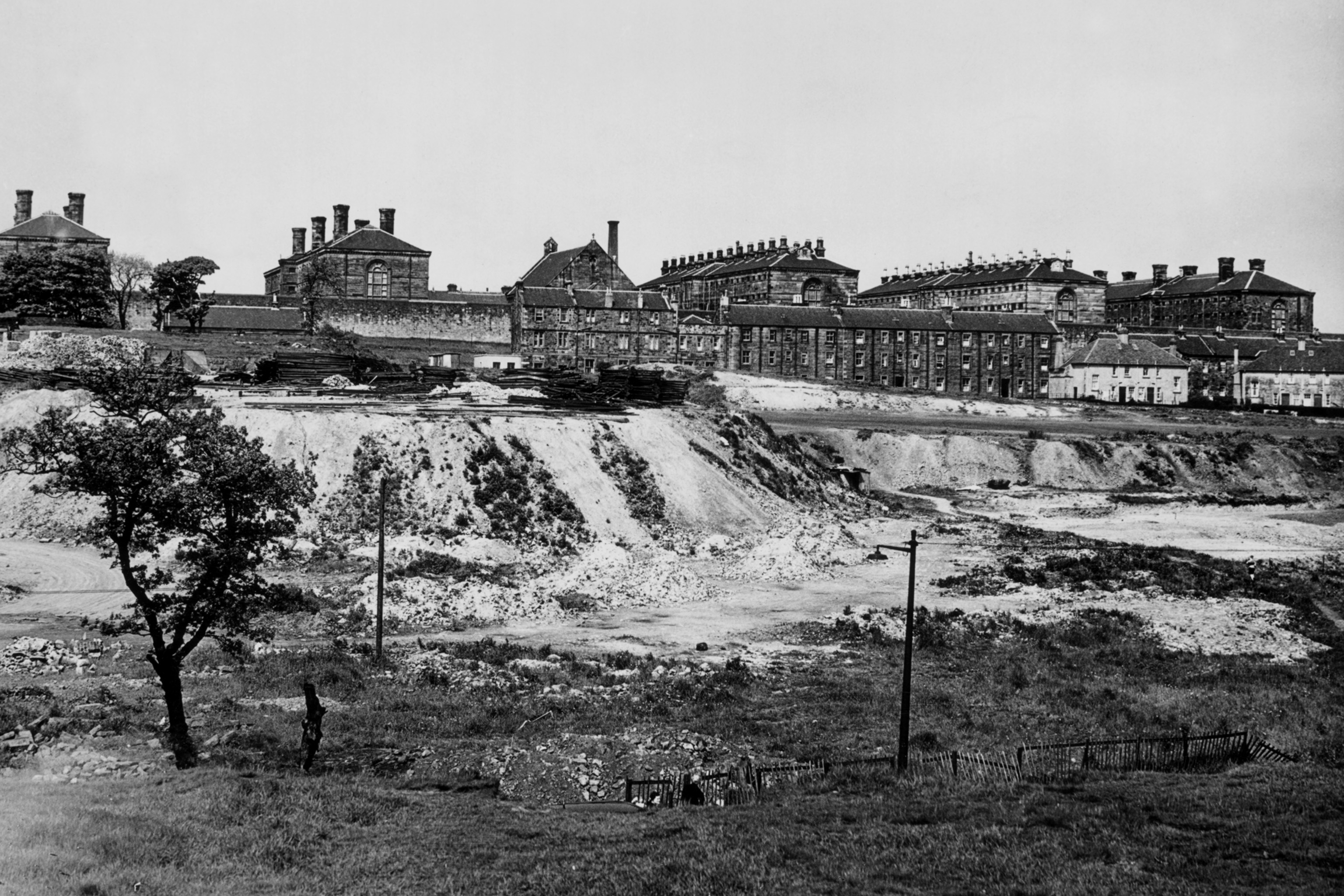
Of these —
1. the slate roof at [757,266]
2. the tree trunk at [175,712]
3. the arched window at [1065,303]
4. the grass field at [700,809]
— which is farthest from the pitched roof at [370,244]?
the tree trunk at [175,712]

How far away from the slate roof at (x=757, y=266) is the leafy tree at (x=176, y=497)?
3654 inches

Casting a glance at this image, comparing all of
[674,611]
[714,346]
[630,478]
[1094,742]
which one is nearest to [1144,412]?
[714,346]

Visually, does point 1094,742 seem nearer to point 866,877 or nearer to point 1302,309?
point 866,877

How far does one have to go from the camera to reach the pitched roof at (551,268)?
3883 inches

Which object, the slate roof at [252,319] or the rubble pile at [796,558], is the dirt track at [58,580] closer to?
the rubble pile at [796,558]

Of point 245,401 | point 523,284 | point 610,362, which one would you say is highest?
point 523,284

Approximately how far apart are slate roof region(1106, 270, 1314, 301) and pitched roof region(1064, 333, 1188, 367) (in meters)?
19.5

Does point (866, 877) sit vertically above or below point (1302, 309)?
below

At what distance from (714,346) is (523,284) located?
53.1 ft

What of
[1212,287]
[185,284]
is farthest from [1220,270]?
[185,284]

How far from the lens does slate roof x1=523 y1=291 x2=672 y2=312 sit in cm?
9369

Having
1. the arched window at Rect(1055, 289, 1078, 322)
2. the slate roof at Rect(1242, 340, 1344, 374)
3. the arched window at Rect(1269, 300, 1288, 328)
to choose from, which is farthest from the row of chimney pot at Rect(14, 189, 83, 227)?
the arched window at Rect(1269, 300, 1288, 328)

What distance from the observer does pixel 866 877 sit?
17109 mm

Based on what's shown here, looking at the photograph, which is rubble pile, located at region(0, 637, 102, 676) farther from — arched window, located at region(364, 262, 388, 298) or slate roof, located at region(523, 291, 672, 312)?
slate roof, located at region(523, 291, 672, 312)
